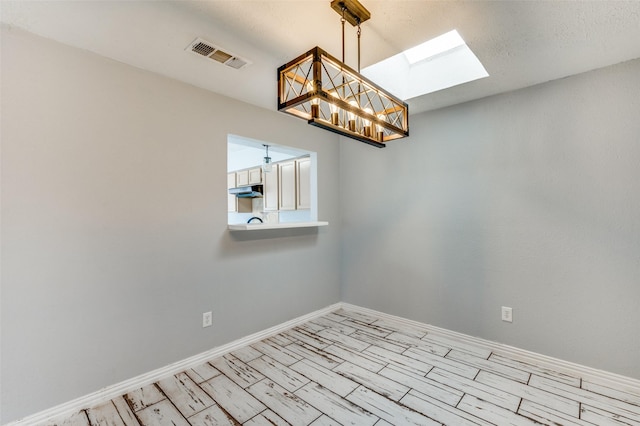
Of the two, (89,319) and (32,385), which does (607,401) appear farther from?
(32,385)

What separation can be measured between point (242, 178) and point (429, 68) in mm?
3752

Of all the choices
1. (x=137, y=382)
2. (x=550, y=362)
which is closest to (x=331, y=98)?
(x=137, y=382)

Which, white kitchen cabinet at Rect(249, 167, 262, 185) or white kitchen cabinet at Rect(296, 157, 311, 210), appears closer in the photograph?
white kitchen cabinet at Rect(296, 157, 311, 210)

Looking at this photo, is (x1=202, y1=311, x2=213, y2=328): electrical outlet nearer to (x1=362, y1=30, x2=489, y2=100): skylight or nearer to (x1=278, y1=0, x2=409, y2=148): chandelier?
(x1=278, y1=0, x2=409, y2=148): chandelier

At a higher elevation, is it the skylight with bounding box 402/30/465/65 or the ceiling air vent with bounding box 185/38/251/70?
the skylight with bounding box 402/30/465/65

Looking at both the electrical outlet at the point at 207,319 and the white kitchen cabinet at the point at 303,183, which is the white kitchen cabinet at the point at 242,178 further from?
the electrical outlet at the point at 207,319

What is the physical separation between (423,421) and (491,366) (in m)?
1.01

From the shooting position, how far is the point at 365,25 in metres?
1.72

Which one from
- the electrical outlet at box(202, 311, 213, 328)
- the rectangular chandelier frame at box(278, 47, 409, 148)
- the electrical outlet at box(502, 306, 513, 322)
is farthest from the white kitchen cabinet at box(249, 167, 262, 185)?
the electrical outlet at box(502, 306, 513, 322)

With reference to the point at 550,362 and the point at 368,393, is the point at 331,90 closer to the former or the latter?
the point at 368,393

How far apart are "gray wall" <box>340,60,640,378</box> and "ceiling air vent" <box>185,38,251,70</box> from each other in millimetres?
1939

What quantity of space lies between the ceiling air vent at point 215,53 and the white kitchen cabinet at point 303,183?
1927 mm

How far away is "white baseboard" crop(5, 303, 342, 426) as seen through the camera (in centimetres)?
182

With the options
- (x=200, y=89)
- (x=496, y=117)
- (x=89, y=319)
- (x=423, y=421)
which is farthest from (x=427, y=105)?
(x=89, y=319)
